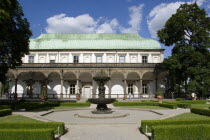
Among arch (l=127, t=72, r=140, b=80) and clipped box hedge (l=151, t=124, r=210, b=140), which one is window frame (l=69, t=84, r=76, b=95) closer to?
arch (l=127, t=72, r=140, b=80)

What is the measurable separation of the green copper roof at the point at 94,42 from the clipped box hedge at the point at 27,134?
3487cm

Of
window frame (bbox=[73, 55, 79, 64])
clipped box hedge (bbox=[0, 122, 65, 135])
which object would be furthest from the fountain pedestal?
window frame (bbox=[73, 55, 79, 64])

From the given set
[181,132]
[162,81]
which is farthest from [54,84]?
[181,132]

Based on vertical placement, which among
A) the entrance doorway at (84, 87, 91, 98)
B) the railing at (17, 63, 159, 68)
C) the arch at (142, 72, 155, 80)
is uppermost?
the railing at (17, 63, 159, 68)

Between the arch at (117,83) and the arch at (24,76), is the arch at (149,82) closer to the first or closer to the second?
the arch at (117,83)

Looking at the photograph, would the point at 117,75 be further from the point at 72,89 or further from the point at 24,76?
the point at 24,76

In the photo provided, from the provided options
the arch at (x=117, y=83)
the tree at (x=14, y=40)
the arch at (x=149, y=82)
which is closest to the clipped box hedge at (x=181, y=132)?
the tree at (x=14, y=40)

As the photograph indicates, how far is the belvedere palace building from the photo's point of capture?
124 ft

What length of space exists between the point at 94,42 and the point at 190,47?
20.4 m

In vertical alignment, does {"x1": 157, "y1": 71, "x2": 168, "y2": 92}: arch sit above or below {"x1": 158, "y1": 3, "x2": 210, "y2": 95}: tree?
below

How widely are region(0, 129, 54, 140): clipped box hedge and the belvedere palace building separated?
29.2 m

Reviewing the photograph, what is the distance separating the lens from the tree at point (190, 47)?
99.8 feet

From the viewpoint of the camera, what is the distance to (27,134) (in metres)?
7.49

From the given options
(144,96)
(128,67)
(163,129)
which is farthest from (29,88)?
(163,129)
